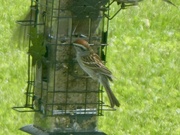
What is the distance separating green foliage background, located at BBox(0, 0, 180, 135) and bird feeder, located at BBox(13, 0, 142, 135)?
1.31 meters

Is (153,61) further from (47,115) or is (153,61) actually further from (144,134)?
(47,115)

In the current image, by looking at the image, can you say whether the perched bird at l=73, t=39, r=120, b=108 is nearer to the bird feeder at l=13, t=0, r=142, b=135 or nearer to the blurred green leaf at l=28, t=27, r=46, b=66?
the bird feeder at l=13, t=0, r=142, b=135

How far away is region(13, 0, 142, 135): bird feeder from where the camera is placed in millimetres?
5704

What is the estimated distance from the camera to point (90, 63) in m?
5.62

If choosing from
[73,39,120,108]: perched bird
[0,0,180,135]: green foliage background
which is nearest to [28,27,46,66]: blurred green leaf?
[73,39,120,108]: perched bird

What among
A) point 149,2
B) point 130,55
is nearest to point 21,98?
point 130,55

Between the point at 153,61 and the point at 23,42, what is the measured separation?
3.32 m

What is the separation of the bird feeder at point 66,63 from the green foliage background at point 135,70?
1.31 metres

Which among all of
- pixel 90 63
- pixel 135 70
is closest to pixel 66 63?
pixel 90 63

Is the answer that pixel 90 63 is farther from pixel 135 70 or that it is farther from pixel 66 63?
pixel 135 70

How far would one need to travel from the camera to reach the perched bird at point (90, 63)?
18.3ft

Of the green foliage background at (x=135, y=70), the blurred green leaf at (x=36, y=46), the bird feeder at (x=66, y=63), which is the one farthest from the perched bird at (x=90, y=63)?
the green foliage background at (x=135, y=70)

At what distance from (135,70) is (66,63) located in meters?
3.27

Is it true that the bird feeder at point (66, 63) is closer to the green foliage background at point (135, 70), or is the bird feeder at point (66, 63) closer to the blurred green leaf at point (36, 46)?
the blurred green leaf at point (36, 46)
